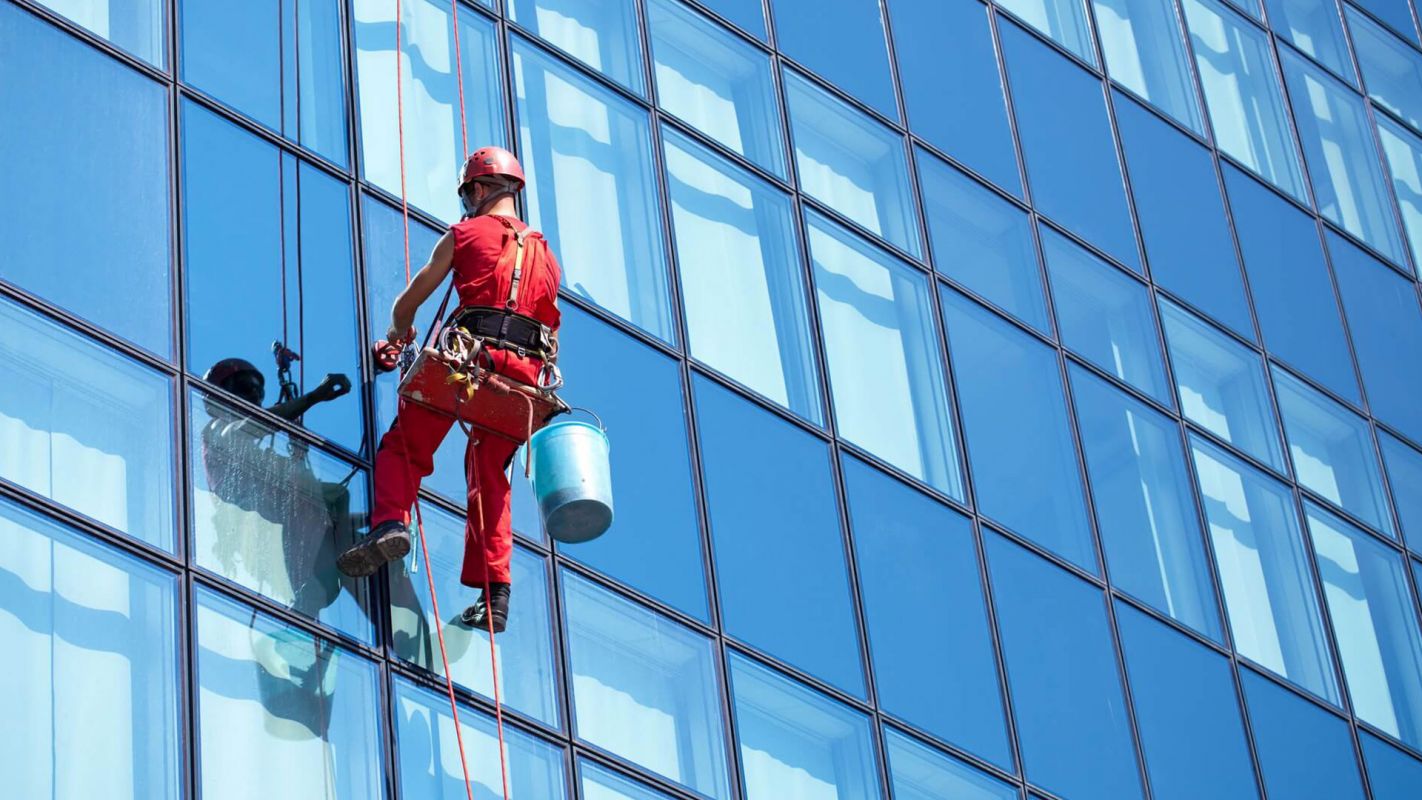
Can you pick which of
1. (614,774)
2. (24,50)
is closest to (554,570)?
(614,774)

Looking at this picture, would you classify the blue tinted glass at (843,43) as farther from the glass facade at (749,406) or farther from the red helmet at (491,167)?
the red helmet at (491,167)

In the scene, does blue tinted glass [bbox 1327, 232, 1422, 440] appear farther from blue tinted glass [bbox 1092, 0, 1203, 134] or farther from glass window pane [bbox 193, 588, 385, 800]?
glass window pane [bbox 193, 588, 385, 800]

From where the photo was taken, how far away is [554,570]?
1596cm

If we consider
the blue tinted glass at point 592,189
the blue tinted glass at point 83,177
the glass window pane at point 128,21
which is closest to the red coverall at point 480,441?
the blue tinted glass at point 83,177

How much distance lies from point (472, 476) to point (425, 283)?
1.12 m

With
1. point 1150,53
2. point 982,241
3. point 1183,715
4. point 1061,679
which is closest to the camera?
point 1061,679

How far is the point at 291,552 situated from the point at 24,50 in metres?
3.12

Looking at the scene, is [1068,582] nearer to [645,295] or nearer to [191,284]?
[645,295]

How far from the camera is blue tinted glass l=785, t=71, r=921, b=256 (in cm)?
2075

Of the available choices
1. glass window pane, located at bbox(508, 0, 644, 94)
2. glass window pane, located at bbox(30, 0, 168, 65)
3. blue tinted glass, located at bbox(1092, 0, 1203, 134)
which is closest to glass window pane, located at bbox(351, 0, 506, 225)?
glass window pane, located at bbox(508, 0, 644, 94)

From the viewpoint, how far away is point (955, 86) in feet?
74.7

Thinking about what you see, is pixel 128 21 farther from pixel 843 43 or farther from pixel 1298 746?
pixel 1298 746

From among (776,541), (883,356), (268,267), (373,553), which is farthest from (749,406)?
(373,553)

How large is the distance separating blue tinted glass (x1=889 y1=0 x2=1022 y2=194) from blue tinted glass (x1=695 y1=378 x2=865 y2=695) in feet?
15.0
